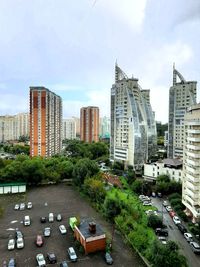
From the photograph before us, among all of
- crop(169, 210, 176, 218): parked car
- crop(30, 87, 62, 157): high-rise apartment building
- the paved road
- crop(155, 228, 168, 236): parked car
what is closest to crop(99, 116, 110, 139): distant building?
crop(30, 87, 62, 157): high-rise apartment building


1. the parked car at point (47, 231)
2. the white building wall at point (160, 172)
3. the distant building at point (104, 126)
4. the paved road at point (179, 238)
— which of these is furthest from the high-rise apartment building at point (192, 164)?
the distant building at point (104, 126)

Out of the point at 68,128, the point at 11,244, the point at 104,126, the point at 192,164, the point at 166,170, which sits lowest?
the point at 11,244

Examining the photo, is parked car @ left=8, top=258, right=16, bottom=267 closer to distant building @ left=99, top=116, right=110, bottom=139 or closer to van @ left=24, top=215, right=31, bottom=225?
van @ left=24, top=215, right=31, bottom=225

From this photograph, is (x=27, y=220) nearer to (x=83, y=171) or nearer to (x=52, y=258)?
(x=52, y=258)

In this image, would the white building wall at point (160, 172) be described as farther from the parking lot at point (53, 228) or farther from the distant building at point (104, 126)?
the distant building at point (104, 126)

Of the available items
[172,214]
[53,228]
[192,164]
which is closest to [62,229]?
[53,228]

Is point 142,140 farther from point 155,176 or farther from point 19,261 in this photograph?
point 19,261

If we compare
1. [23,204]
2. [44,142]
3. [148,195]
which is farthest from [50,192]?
[44,142]
